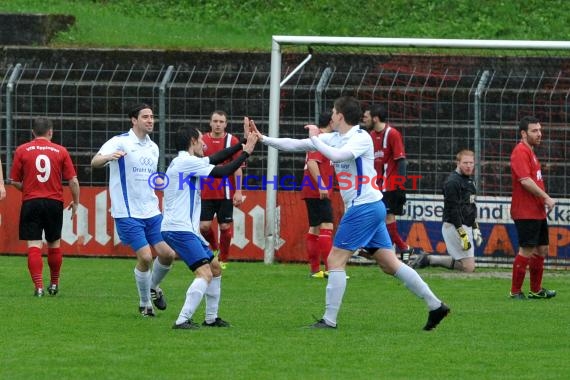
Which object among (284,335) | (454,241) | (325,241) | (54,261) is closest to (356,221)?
(284,335)

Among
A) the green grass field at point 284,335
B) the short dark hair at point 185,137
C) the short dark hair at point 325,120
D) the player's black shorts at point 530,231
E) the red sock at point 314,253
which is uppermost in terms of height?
the short dark hair at point 325,120

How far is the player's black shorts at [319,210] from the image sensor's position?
56.5ft

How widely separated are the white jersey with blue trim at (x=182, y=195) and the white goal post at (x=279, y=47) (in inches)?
271

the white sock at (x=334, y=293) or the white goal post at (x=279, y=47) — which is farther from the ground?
the white goal post at (x=279, y=47)

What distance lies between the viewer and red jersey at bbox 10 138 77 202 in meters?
14.7

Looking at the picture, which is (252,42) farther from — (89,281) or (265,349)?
(265,349)

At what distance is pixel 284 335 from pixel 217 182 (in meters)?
6.72

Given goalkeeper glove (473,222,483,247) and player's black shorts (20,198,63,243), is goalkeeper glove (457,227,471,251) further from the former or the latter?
player's black shorts (20,198,63,243)

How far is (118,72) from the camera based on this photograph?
21672 millimetres

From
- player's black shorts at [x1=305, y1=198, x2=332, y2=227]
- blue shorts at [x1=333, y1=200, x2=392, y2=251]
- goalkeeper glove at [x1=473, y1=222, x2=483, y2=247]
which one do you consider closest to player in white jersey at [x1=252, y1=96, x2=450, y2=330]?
blue shorts at [x1=333, y1=200, x2=392, y2=251]

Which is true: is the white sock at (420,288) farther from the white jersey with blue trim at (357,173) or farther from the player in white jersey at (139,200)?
the player in white jersey at (139,200)

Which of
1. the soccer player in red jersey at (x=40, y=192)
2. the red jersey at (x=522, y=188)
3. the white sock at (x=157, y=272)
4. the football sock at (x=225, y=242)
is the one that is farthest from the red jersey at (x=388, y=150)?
the white sock at (x=157, y=272)

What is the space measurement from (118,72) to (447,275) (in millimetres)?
7073

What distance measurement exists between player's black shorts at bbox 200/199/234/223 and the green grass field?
4.61 feet
